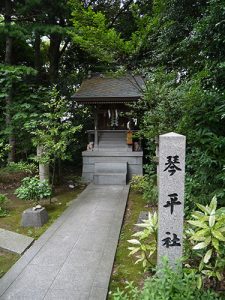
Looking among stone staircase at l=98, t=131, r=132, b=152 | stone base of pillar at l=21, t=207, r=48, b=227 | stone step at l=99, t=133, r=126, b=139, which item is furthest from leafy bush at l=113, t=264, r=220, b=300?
stone step at l=99, t=133, r=126, b=139

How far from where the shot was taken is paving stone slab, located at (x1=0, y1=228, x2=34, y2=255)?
18.8 feet

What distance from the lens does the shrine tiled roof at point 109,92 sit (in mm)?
12562

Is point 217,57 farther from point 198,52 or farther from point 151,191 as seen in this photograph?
point 151,191

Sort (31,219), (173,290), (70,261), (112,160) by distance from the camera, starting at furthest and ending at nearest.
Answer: (112,160) < (31,219) < (70,261) < (173,290)

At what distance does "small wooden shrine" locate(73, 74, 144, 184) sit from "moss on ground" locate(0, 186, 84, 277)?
2.11m

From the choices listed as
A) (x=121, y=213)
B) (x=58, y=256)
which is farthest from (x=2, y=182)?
(x=58, y=256)

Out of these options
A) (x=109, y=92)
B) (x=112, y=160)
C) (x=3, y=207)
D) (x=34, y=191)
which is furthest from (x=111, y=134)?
(x=3, y=207)

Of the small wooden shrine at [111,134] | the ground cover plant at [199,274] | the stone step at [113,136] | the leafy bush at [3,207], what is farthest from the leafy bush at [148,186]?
the ground cover plant at [199,274]

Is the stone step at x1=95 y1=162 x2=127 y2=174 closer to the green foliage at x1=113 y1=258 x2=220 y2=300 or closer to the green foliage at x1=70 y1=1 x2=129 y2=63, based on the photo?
the green foliage at x1=70 y1=1 x2=129 y2=63

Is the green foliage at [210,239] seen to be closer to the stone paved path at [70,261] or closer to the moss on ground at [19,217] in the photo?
the stone paved path at [70,261]

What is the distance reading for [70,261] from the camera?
521cm

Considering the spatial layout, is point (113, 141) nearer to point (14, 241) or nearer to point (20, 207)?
point (20, 207)

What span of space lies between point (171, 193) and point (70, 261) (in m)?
2.28

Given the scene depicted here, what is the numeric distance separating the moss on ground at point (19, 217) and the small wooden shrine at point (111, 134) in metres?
2.11
